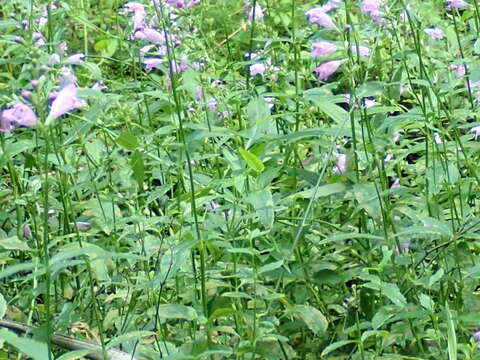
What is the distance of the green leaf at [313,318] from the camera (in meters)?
2.54

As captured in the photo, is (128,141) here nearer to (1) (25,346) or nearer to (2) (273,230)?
(2) (273,230)

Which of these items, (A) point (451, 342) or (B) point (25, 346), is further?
(A) point (451, 342)

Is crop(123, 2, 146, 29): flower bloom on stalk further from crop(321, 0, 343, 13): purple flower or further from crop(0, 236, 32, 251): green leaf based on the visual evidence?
crop(0, 236, 32, 251): green leaf

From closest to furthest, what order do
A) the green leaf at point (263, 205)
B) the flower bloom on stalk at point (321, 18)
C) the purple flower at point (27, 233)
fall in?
1. the green leaf at point (263, 205)
2. the flower bloom on stalk at point (321, 18)
3. the purple flower at point (27, 233)

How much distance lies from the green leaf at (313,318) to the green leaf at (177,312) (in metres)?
0.31

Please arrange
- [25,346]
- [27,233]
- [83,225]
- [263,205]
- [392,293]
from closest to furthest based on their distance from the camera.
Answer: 1. [25,346]
2. [392,293]
3. [263,205]
4. [83,225]
5. [27,233]

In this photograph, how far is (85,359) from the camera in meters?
2.42

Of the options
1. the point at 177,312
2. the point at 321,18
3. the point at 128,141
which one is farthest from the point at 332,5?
A: the point at 177,312

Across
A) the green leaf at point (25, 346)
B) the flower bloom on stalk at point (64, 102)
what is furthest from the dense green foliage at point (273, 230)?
the green leaf at point (25, 346)

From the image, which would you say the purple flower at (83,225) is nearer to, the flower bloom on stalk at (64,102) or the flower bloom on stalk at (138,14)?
→ the flower bloom on stalk at (138,14)

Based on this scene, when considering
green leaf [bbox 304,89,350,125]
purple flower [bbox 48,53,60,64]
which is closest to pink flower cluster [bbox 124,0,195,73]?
purple flower [bbox 48,53,60,64]

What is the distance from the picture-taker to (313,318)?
2559 millimetres

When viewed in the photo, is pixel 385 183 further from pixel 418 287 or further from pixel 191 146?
pixel 191 146

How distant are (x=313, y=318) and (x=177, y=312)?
369 mm
